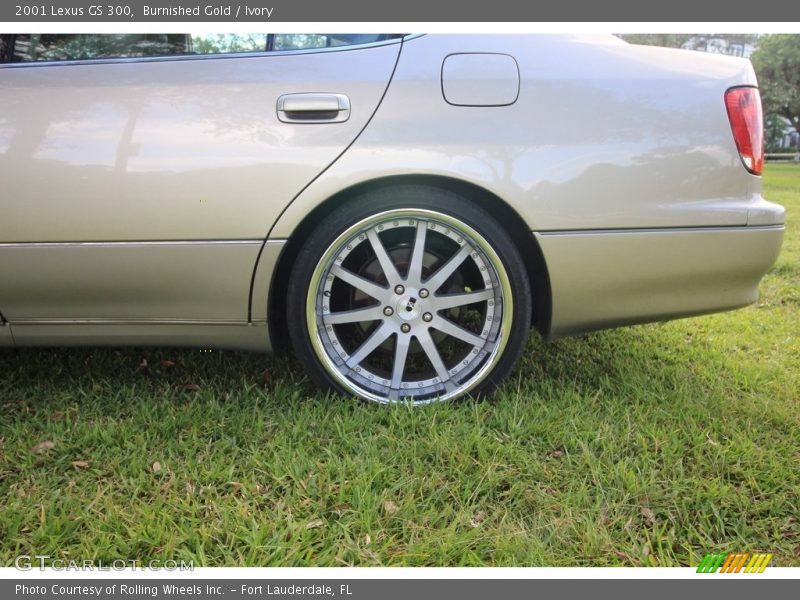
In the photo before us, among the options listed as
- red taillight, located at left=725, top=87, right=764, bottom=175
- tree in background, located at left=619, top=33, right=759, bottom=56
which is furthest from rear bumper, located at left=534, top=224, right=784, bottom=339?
tree in background, located at left=619, top=33, right=759, bottom=56

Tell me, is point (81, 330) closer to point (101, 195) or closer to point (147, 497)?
point (101, 195)

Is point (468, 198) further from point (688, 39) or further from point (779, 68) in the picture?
point (779, 68)

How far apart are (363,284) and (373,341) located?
0.22 m

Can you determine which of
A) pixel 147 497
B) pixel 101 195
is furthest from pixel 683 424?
pixel 101 195

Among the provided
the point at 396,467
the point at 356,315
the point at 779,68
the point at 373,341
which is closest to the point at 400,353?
the point at 373,341

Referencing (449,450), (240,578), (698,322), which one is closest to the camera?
(240,578)

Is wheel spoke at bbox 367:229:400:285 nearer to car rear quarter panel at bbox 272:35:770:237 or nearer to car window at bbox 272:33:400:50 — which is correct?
car rear quarter panel at bbox 272:35:770:237

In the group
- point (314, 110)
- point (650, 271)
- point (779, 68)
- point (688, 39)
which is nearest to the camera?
point (314, 110)

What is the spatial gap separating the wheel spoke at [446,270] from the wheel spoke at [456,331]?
13cm

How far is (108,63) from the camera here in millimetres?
2182

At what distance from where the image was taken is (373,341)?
7.63 feet

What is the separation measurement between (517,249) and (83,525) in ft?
5.37

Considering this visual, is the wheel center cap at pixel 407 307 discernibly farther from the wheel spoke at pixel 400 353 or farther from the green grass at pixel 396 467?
the green grass at pixel 396 467

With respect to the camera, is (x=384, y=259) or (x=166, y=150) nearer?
(x=166, y=150)
